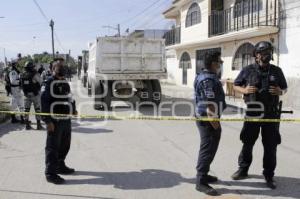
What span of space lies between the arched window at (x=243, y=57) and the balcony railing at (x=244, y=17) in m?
0.92

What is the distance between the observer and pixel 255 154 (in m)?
7.32

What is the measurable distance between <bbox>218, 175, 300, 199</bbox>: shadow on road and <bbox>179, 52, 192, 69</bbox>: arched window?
860 inches

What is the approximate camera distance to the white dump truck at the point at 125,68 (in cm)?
1398

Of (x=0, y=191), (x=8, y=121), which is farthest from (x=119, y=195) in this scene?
(x=8, y=121)

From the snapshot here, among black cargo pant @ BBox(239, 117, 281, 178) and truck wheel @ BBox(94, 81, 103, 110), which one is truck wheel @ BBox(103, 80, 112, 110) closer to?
truck wheel @ BBox(94, 81, 103, 110)


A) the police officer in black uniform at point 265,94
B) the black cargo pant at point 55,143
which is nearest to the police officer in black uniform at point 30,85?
the black cargo pant at point 55,143

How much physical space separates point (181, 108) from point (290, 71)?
4.35 m

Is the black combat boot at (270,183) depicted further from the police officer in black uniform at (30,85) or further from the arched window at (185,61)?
the arched window at (185,61)

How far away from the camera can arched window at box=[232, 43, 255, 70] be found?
60.0ft

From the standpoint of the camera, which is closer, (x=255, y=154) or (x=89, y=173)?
(x=89, y=173)

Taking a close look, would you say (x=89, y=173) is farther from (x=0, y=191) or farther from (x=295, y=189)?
(x=295, y=189)

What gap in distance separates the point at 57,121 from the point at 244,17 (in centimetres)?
1473

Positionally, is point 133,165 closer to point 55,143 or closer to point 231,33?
point 55,143

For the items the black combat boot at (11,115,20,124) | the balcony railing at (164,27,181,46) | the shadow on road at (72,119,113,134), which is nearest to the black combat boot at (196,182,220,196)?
the shadow on road at (72,119,113,134)
